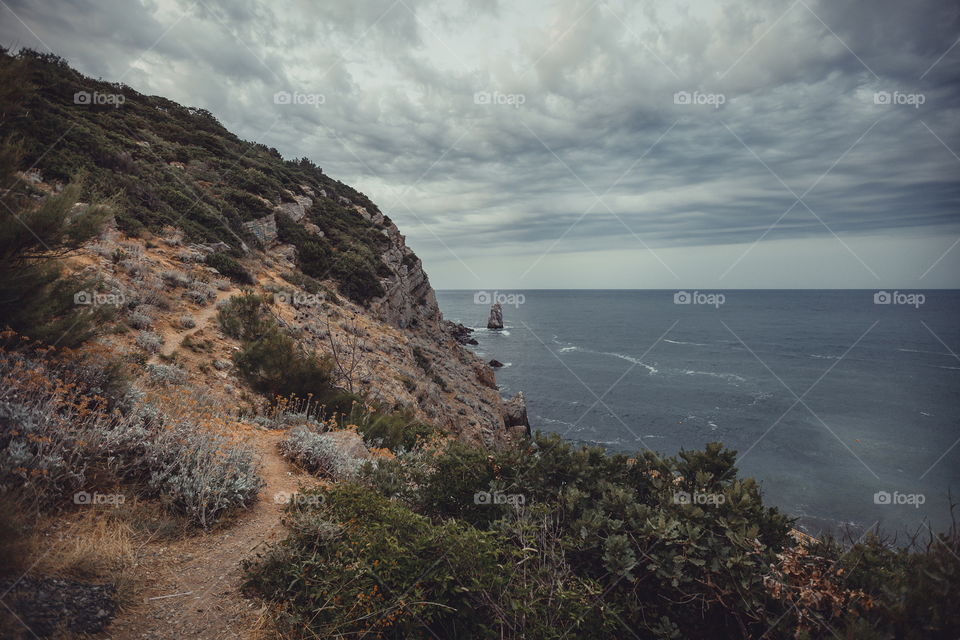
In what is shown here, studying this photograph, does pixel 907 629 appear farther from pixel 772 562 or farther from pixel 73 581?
pixel 73 581

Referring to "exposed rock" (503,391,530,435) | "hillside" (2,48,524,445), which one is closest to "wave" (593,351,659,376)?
"hillside" (2,48,524,445)

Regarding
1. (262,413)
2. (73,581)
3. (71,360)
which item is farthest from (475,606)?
(262,413)

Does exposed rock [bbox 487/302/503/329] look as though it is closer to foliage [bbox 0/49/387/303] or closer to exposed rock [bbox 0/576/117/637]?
foliage [bbox 0/49/387/303]

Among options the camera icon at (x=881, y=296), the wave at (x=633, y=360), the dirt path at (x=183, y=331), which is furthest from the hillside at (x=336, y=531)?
the wave at (x=633, y=360)

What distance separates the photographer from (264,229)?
83.0 feet

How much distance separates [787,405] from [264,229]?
1753 inches

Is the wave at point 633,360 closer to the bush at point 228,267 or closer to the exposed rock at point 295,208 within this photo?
the exposed rock at point 295,208

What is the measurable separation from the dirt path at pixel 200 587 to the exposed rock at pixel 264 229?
77.8 ft

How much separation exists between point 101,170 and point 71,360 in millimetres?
17576

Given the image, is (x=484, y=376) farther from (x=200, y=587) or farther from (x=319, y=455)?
(x=200, y=587)

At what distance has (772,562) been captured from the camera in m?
2.99

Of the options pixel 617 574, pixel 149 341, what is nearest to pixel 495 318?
pixel 149 341

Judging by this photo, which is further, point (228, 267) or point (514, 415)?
point (514, 415)

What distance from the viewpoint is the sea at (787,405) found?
2277 centimetres
